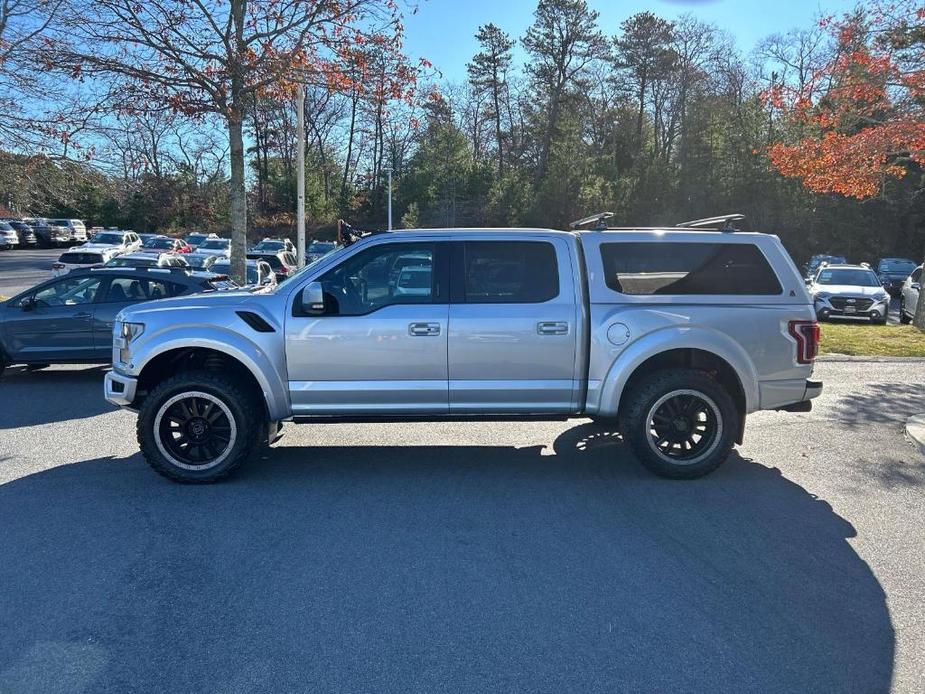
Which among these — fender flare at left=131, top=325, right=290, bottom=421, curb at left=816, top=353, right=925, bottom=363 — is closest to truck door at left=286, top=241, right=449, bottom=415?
fender flare at left=131, top=325, right=290, bottom=421

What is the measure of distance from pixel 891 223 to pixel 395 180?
33825mm

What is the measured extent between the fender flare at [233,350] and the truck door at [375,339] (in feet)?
0.42

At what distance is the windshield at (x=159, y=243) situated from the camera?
39584mm

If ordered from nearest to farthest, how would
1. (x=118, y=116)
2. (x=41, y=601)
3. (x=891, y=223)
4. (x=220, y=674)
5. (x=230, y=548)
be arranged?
(x=220, y=674) → (x=41, y=601) → (x=230, y=548) → (x=118, y=116) → (x=891, y=223)

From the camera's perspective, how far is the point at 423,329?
5.88m

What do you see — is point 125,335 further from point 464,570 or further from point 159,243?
point 159,243

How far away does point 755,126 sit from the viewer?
4403 centimetres

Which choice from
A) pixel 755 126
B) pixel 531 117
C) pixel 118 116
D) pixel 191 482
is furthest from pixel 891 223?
pixel 191 482

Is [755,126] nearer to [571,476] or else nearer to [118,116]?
[118,116]

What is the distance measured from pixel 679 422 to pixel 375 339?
2630 millimetres

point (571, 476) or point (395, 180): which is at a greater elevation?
point (395, 180)

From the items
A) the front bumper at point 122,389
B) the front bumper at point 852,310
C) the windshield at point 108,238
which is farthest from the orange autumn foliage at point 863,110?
the windshield at point 108,238

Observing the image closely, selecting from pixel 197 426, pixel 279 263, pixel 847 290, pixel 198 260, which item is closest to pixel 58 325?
pixel 197 426

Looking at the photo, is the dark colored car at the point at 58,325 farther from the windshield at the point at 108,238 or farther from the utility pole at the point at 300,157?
the windshield at the point at 108,238
